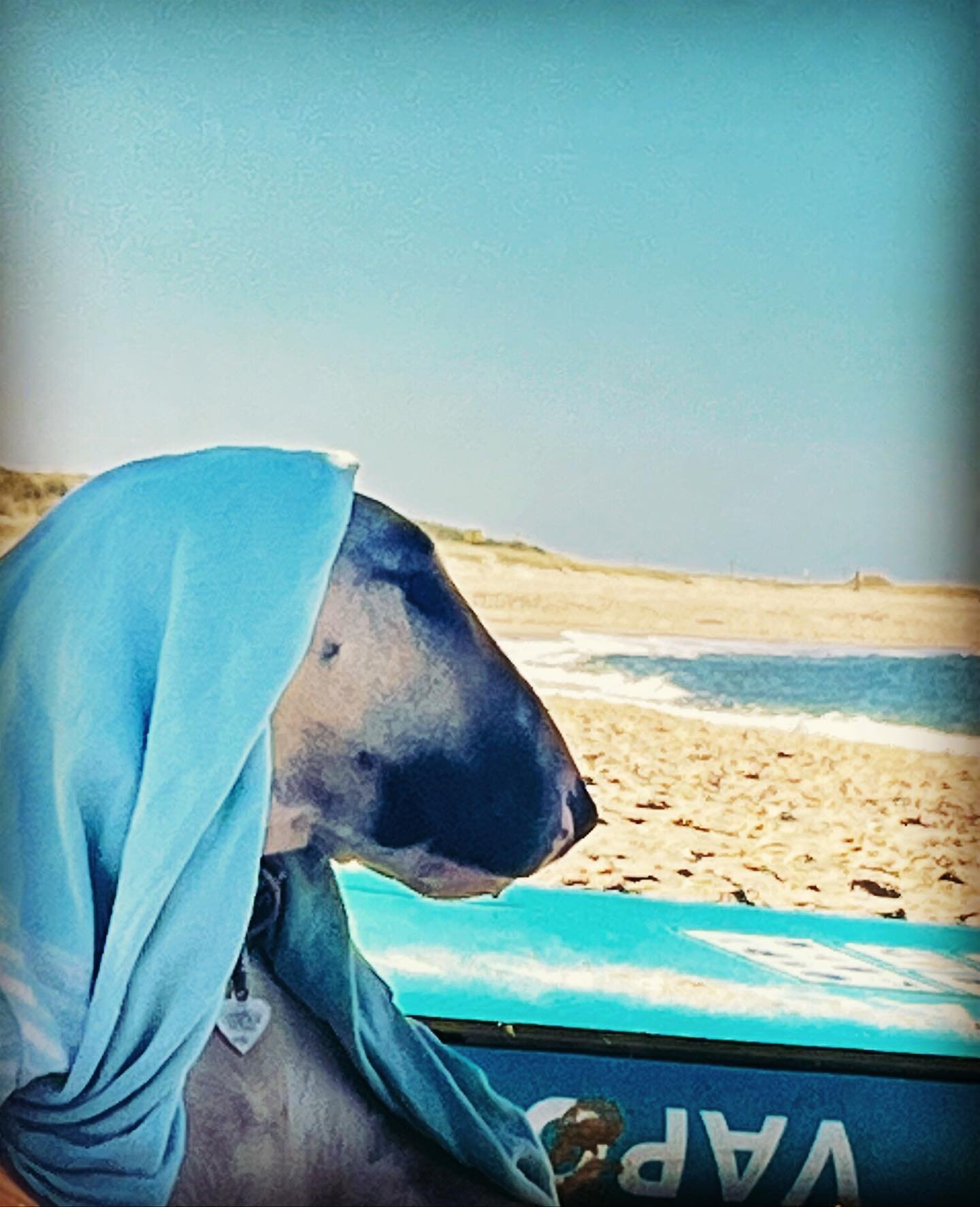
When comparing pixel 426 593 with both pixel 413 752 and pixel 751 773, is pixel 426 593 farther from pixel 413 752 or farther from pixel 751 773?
pixel 751 773

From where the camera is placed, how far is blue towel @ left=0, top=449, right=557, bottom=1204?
2.06 m

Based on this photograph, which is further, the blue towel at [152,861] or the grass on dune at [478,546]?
the grass on dune at [478,546]

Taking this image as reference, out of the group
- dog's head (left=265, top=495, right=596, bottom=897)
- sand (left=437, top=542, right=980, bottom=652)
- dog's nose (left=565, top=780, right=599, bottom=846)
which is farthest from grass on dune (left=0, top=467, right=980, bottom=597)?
dog's nose (left=565, top=780, right=599, bottom=846)

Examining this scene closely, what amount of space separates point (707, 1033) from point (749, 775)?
15.5 inches

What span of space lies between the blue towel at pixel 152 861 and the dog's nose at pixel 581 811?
38 centimetres

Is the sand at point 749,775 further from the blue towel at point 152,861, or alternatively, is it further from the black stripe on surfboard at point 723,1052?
the blue towel at point 152,861

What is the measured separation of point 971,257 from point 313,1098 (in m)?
1.64

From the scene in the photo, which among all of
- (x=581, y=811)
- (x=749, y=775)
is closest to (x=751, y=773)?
(x=749, y=775)

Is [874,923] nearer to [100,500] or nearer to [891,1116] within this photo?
[891,1116]

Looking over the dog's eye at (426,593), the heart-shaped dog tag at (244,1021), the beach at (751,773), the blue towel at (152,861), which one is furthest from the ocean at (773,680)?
the heart-shaped dog tag at (244,1021)

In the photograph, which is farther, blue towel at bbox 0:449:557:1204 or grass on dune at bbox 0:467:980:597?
grass on dune at bbox 0:467:980:597

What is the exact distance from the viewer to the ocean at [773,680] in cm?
214

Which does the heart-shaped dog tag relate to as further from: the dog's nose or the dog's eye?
the dog's eye

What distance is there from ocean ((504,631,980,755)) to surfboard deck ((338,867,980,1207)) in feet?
0.98
